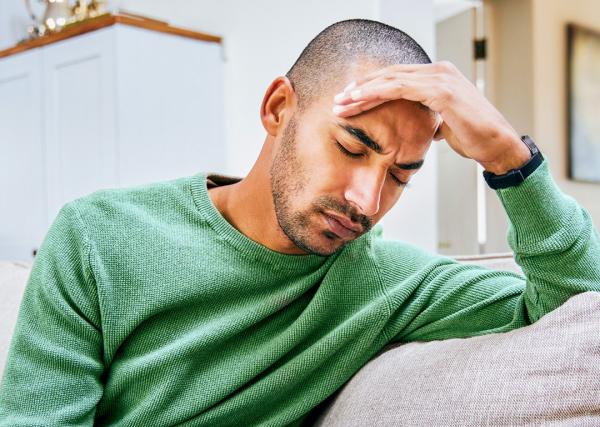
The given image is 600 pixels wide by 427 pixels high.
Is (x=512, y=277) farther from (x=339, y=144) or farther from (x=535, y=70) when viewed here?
(x=535, y=70)

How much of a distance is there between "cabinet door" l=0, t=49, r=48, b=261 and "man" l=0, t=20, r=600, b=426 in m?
2.45

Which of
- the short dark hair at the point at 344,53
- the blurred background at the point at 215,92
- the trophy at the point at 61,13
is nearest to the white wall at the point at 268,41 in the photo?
the blurred background at the point at 215,92

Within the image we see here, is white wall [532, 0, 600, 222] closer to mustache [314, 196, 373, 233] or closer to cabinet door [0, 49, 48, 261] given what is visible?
cabinet door [0, 49, 48, 261]

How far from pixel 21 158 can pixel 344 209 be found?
9.41 feet

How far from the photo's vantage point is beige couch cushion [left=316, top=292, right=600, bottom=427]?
89 centimetres

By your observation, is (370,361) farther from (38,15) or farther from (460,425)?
(38,15)

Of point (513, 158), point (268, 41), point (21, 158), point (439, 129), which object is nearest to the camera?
point (513, 158)

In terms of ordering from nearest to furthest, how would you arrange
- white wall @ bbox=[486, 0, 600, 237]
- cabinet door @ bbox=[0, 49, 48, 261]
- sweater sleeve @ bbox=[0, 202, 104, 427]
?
sweater sleeve @ bbox=[0, 202, 104, 427] → cabinet door @ bbox=[0, 49, 48, 261] → white wall @ bbox=[486, 0, 600, 237]

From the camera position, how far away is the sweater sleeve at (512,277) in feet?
3.40

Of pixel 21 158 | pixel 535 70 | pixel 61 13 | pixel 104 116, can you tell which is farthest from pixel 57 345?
pixel 535 70

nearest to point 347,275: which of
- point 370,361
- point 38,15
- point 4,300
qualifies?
point 370,361

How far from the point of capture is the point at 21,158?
3602 mm

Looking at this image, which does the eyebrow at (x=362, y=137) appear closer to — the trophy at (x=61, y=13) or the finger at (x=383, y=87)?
the finger at (x=383, y=87)

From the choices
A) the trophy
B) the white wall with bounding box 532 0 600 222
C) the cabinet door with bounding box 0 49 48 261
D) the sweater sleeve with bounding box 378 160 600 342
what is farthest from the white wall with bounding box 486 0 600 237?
the sweater sleeve with bounding box 378 160 600 342
